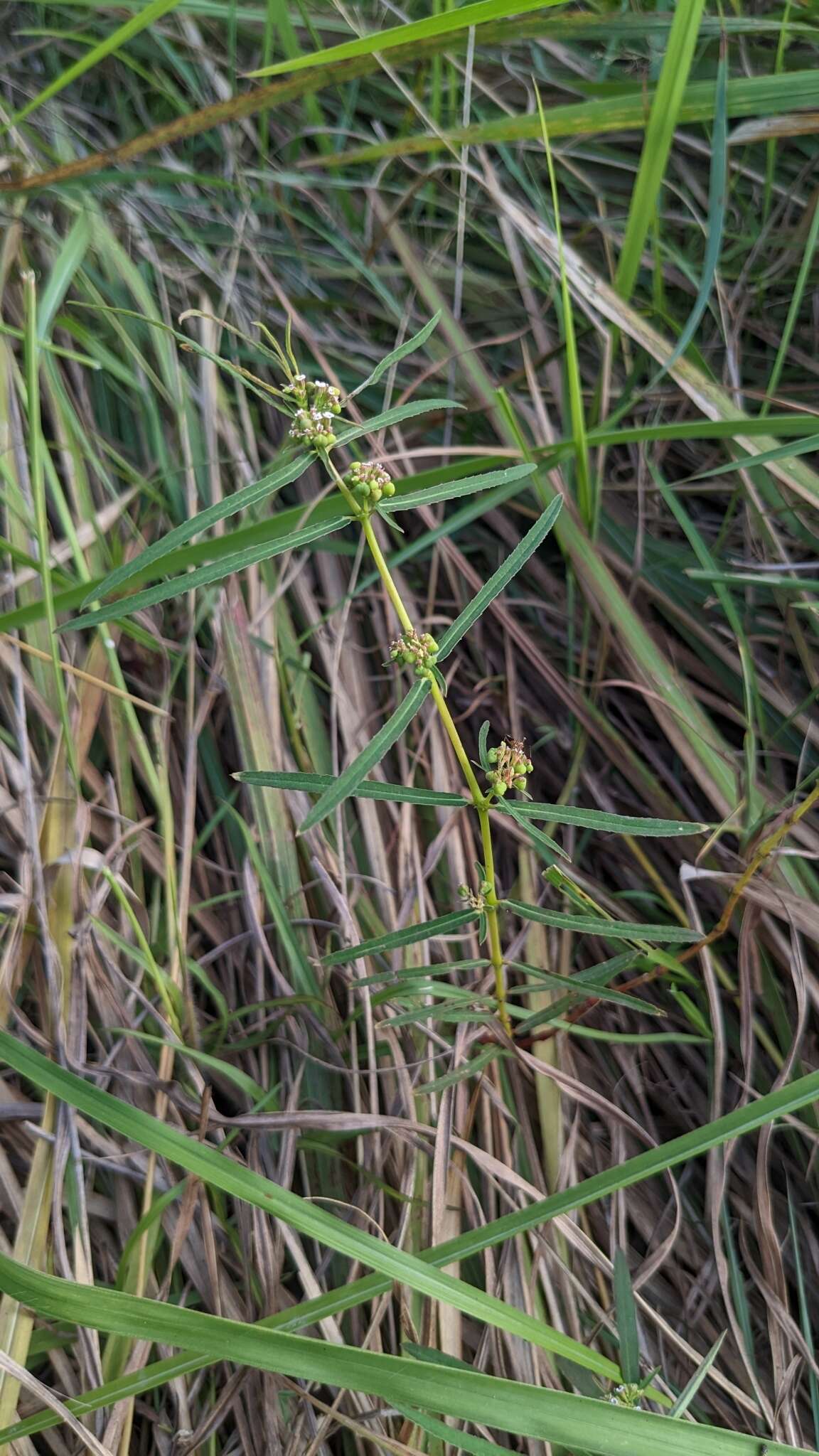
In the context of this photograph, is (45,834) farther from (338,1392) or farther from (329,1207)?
(338,1392)

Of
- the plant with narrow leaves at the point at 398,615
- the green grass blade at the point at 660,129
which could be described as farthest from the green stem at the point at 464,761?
the green grass blade at the point at 660,129

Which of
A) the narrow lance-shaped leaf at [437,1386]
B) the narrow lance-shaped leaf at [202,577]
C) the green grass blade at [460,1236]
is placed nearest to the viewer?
the narrow lance-shaped leaf at [202,577]

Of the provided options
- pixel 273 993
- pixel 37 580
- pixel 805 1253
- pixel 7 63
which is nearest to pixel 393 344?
pixel 37 580

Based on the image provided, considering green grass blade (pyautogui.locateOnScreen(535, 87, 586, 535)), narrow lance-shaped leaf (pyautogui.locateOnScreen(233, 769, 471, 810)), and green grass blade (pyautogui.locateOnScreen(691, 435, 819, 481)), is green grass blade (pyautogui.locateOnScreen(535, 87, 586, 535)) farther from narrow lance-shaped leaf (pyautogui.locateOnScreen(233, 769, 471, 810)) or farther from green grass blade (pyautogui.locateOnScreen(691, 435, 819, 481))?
narrow lance-shaped leaf (pyautogui.locateOnScreen(233, 769, 471, 810))

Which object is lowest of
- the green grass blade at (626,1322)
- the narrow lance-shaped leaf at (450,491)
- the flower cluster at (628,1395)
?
the flower cluster at (628,1395)

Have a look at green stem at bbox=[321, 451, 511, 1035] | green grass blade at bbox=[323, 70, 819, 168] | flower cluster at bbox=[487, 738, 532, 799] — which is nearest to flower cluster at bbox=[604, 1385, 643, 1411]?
green stem at bbox=[321, 451, 511, 1035]

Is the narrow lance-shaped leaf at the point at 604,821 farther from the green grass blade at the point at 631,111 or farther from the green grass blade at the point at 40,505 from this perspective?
the green grass blade at the point at 631,111
